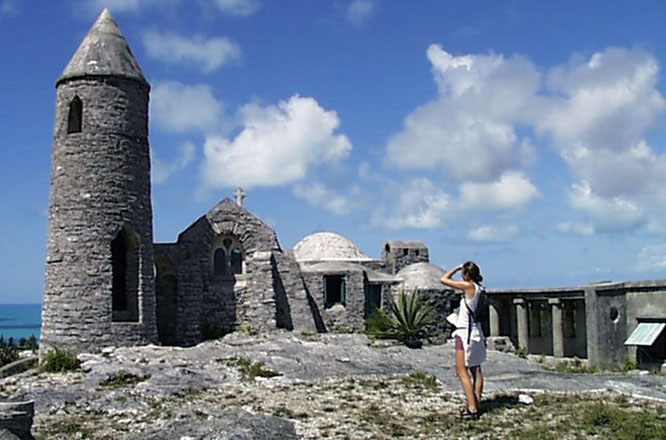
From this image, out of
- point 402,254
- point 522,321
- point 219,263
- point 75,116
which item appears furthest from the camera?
point 402,254

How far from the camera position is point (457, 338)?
13.0m

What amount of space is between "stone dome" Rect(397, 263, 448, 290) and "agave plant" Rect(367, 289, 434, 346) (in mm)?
1542

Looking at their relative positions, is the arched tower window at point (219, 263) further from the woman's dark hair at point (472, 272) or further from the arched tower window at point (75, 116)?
the woman's dark hair at point (472, 272)

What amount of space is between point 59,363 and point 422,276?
48.5 ft

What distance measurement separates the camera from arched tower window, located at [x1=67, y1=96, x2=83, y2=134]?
81.6 ft

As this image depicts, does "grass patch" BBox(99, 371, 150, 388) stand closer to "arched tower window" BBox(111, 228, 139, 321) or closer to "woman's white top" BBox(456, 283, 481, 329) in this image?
"arched tower window" BBox(111, 228, 139, 321)

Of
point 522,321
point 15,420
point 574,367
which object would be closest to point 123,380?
point 15,420

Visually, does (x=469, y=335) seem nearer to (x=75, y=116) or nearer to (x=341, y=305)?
(x=75, y=116)

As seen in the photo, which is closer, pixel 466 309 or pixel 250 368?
pixel 466 309

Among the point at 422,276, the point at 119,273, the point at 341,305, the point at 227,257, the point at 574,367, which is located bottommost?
the point at 574,367

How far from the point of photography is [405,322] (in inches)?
1067

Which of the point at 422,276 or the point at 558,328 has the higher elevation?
the point at 422,276

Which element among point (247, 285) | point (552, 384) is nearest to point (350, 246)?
point (247, 285)

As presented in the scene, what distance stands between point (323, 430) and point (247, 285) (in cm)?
1692
